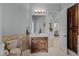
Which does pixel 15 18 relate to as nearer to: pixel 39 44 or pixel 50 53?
pixel 39 44

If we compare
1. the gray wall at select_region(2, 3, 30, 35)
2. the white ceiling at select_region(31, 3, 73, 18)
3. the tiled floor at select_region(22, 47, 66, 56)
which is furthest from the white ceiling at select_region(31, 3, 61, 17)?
the tiled floor at select_region(22, 47, 66, 56)

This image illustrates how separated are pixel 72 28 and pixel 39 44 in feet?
2.24

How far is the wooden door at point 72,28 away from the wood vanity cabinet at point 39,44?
430 mm

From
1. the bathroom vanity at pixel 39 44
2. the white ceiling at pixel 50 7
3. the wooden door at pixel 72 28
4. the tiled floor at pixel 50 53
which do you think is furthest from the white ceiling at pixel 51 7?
the tiled floor at pixel 50 53

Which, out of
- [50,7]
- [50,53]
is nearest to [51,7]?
[50,7]

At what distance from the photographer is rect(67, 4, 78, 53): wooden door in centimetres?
223

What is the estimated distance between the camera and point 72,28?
225cm

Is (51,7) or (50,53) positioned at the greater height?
(51,7)

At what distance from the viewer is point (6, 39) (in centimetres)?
224

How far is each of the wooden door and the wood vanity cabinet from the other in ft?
1.41

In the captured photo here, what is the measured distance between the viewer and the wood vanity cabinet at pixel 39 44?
2.27m

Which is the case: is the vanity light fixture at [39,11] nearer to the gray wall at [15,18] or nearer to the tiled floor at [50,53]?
the gray wall at [15,18]

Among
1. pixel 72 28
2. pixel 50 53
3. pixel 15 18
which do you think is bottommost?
pixel 50 53

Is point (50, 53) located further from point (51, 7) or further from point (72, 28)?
point (51, 7)
